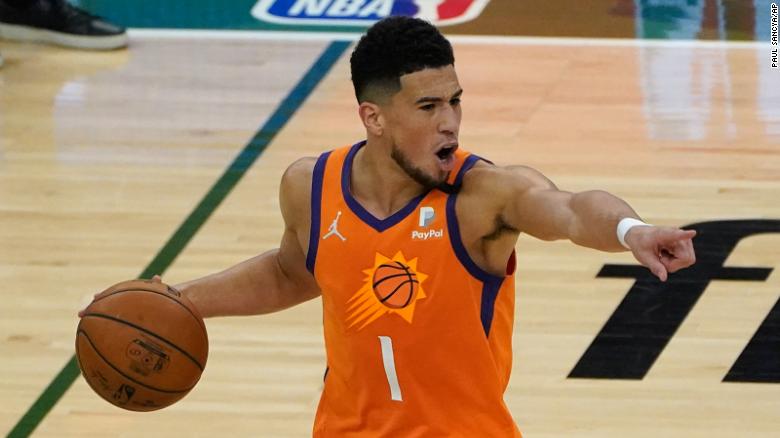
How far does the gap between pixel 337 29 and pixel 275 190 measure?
110 inches

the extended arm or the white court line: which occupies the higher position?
the extended arm

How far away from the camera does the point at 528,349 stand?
6.59m

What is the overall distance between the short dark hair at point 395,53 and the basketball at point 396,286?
489mm

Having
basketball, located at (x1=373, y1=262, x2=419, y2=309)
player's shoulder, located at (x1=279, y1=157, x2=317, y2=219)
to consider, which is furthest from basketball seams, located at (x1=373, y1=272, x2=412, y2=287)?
player's shoulder, located at (x1=279, y1=157, x2=317, y2=219)

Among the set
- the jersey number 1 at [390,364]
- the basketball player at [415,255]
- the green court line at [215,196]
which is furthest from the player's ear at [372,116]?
the green court line at [215,196]

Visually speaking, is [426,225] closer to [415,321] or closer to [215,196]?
[415,321]

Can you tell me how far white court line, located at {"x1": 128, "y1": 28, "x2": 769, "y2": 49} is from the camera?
1034 cm

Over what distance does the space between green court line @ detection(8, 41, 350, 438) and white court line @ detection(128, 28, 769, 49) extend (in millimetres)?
287

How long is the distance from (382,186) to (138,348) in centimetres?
86

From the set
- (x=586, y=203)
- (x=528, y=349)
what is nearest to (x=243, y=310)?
(x=586, y=203)

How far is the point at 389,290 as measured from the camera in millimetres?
4285

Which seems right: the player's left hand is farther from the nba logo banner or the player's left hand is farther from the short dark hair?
the nba logo banner

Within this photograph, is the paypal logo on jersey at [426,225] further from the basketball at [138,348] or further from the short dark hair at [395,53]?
the basketball at [138,348]

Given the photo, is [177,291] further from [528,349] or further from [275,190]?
[275,190]
